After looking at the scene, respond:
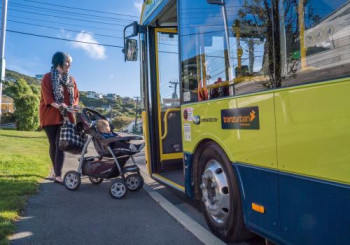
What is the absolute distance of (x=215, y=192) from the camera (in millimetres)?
2916

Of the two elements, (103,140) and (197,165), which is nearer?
(197,165)

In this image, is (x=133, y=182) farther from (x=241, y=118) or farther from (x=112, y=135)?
(x=241, y=118)

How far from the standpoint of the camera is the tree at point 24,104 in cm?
2580

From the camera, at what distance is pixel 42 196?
14.3 ft

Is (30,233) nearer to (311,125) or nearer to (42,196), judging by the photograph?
(42,196)

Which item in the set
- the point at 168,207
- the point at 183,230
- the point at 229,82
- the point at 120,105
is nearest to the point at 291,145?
the point at 229,82

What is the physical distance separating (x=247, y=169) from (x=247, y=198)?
0.77 feet

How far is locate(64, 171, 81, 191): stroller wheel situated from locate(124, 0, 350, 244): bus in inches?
80.3

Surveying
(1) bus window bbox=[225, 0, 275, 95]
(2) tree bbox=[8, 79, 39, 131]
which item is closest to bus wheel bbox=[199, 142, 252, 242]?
(1) bus window bbox=[225, 0, 275, 95]

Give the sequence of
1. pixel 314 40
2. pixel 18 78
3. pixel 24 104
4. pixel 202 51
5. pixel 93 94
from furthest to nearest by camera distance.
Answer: pixel 93 94 < pixel 18 78 < pixel 24 104 < pixel 202 51 < pixel 314 40

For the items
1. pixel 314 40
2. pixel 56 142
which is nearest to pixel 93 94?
pixel 56 142

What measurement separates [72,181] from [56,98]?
1.39m

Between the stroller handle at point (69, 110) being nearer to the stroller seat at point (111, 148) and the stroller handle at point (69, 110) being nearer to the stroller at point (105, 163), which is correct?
the stroller at point (105, 163)

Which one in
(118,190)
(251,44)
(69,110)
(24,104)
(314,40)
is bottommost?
(118,190)
